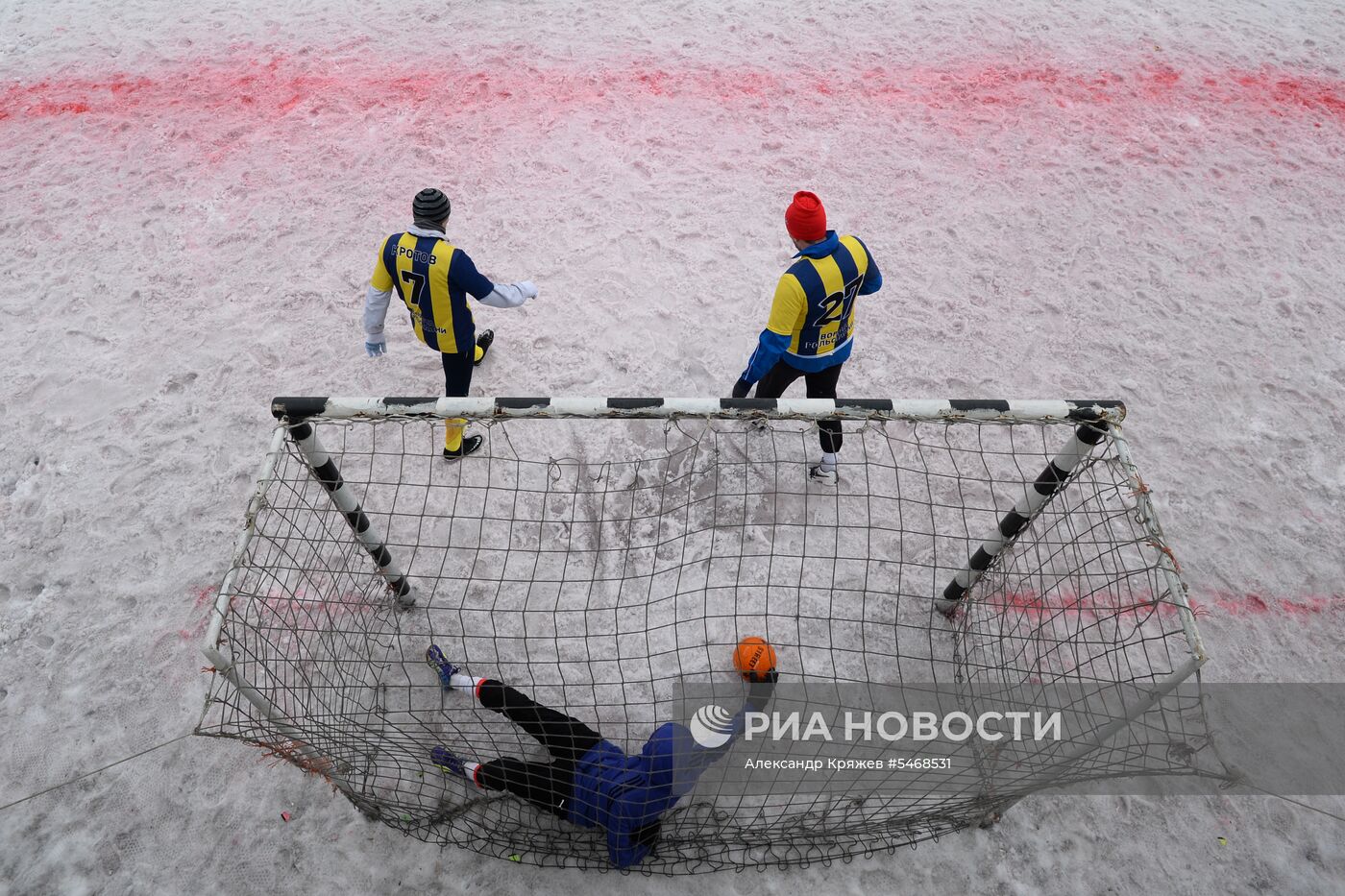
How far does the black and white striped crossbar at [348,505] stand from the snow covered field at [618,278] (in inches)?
39.0

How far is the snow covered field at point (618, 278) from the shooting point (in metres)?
3.60

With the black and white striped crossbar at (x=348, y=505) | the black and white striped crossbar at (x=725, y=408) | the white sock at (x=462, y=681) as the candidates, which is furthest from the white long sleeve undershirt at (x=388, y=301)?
the white sock at (x=462, y=681)

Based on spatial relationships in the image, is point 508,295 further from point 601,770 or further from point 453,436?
point 601,770

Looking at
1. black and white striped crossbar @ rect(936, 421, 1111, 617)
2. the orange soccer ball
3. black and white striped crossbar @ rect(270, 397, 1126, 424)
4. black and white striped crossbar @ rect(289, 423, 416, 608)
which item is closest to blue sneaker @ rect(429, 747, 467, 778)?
black and white striped crossbar @ rect(289, 423, 416, 608)

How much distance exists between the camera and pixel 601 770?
3.27 m

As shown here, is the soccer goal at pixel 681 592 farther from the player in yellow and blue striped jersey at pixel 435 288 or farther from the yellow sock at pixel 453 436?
the player in yellow and blue striped jersey at pixel 435 288

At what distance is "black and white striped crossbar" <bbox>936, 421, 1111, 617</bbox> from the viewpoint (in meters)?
3.17

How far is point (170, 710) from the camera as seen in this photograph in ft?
12.8

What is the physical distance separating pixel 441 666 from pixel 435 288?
1973 mm

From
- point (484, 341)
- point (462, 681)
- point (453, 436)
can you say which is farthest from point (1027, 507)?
point (484, 341)

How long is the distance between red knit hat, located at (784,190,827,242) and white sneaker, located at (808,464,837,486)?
5.07 ft

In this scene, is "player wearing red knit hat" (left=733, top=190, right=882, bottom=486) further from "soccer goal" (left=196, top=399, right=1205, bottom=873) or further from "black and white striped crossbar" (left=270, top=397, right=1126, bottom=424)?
"black and white striped crossbar" (left=270, top=397, right=1126, bottom=424)

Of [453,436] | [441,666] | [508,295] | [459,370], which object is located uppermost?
[508,295]

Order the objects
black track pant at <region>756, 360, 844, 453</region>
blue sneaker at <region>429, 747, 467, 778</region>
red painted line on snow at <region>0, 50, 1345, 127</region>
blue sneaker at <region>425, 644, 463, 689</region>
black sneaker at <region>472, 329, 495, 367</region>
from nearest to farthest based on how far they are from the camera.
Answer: blue sneaker at <region>429, 747, 467, 778</region> < blue sneaker at <region>425, 644, 463, 689</region> < black track pant at <region>756, 360, 844, 453</region> < black sneaker at <region>472, 329, 495, 367</region> < red painted line on snow at <region>0, 50, 1345, 127</region>
